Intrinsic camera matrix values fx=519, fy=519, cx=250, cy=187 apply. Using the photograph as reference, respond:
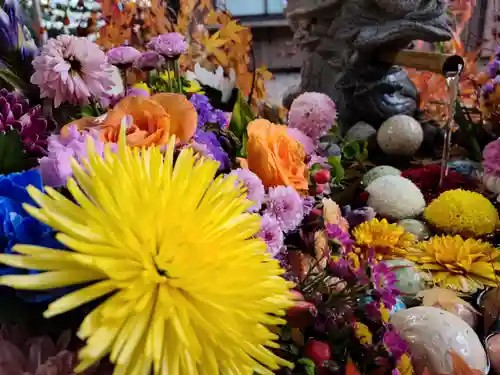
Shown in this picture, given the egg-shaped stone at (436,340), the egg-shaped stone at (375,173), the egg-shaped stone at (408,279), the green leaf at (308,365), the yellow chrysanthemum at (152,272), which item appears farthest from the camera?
the egg-shaped stone at (375,173)

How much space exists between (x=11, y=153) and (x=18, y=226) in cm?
8

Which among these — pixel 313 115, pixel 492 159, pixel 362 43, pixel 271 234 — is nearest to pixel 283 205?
pixel 271 234

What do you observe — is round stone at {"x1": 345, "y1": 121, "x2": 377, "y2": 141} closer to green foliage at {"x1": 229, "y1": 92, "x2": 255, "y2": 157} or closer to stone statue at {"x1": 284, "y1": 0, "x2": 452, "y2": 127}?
stone statue at {"x1": 284, "y1": 0, "x2": 452, "y2": 127}

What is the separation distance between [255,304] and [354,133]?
92 cm

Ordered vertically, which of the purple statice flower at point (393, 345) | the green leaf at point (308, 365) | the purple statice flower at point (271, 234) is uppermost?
the purple statice flower at point (271, 234)

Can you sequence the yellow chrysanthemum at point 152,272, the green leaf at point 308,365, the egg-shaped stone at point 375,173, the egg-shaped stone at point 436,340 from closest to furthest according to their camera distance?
1. the yellow chrysanthemum at point 152,272
2. the green leaf at point 308,365
3. the egg-shaped stone at point 436,340
4. the egg-shaped stone at point 375,173

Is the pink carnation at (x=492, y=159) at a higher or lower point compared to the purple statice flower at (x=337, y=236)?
lower

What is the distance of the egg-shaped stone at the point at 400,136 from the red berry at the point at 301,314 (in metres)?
0.80

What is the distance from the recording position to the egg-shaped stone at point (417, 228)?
0.83 metres

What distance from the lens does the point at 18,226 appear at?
27cm

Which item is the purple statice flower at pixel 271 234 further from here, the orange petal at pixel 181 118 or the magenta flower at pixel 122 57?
the magenta flower at pixel 122 57

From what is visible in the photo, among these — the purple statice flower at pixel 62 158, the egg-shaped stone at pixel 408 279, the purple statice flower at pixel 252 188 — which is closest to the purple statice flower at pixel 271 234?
the purple statice flower at pixel 252 188

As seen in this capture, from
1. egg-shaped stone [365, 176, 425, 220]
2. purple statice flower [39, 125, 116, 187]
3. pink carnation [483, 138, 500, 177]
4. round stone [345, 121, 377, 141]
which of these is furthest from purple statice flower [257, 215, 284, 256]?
round stone [345, 121, 377, 141]

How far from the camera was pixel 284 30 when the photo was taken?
9.29 ft
